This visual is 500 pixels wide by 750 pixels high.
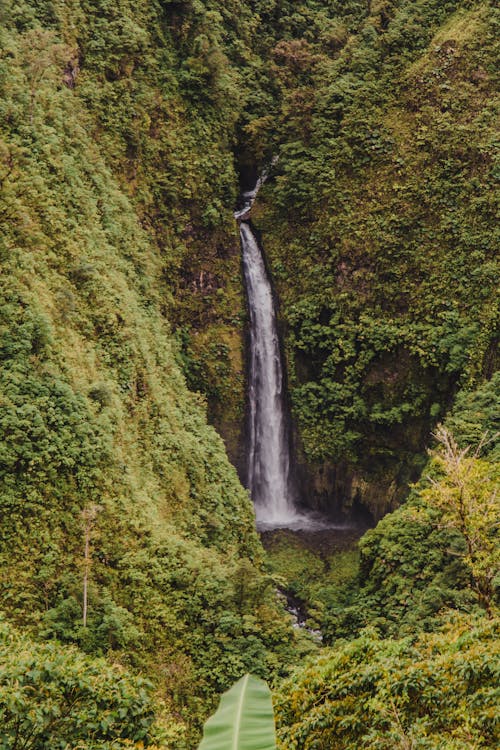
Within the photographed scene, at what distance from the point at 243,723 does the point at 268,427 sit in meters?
17.5

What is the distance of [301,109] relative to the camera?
21641 millimetres

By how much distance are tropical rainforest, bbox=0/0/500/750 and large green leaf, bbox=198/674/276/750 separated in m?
2.75

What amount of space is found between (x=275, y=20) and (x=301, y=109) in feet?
16.1

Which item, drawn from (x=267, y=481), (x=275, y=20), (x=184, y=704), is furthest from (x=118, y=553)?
(x=275, y=20)

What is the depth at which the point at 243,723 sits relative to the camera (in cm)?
326

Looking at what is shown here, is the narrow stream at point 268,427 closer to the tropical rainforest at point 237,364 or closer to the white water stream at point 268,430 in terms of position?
the white water stream at point 268,430

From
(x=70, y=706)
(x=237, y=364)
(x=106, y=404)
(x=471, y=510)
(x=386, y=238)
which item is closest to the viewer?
(x=70, y=706)

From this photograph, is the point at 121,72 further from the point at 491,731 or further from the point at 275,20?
the point at 491,731

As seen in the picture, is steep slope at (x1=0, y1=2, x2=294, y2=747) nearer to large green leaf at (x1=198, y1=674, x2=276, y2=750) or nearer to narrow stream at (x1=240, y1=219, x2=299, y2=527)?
narrow stream at (x1=240, y1=219, x2=299, y2=527)

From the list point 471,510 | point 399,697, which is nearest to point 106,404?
point 471,510

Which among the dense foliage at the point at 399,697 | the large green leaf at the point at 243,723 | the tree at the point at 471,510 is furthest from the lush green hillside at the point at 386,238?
the large green leaf at the point at 243,723

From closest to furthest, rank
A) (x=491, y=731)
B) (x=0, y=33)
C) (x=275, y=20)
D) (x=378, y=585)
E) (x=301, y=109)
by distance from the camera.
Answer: (x=491, y=731) < (x=378, y=585) < (x=0, y=33) < (x=301, y=109) < (x=275, y=20)

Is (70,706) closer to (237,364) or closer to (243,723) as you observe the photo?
(243,723)

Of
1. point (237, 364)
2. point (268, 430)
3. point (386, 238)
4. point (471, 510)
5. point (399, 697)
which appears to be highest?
point (386, 238)
